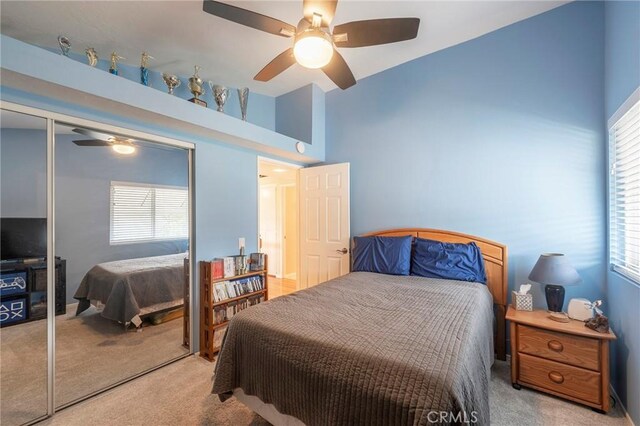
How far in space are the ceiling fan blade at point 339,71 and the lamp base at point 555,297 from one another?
97.8 inches

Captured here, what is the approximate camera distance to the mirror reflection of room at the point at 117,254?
6.72 ft

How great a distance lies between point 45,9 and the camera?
190 cm

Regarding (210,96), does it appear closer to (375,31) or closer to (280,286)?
(375,31)

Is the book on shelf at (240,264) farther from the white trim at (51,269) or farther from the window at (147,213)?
the white trim at (51,269)

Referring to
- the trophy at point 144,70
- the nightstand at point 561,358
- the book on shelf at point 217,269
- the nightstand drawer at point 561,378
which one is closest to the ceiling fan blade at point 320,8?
the trophy at point 144,70

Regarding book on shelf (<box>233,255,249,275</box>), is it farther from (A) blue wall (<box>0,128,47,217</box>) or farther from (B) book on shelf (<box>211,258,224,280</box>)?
(A) blue wall (<box>0,128,47,217</box>)

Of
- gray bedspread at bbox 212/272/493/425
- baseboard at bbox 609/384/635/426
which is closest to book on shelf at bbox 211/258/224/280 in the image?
gray bedspread at bbox 212/272/493/425

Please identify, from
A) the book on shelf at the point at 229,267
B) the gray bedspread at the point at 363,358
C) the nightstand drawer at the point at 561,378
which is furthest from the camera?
the book on shelf at the point at 229,267

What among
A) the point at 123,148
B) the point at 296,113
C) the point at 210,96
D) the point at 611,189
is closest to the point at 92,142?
the point at 123,148

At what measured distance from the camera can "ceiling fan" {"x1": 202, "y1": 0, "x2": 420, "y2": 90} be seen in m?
1.67

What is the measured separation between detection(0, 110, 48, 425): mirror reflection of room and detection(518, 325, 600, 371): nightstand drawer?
358 cm

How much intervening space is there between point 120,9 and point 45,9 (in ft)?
1.52

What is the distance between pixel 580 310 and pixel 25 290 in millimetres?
4098

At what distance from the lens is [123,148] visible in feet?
7.63
